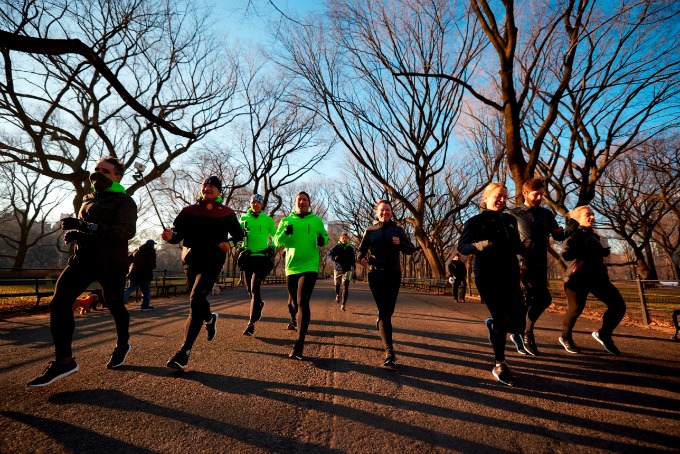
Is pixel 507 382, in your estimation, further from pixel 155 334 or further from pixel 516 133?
pixel 516 133

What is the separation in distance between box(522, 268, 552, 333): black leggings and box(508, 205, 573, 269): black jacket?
0.10m

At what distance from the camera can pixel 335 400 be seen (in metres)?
2.38

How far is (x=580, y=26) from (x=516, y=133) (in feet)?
13.4

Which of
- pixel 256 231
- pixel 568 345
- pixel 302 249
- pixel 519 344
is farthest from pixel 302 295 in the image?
pixel 568 345

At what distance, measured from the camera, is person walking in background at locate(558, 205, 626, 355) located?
403 centimetres

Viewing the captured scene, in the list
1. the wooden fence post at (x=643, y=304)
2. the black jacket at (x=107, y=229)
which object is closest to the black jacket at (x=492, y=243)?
the black jacket at (x=107, y=229)

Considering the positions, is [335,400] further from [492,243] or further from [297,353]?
[492,243]

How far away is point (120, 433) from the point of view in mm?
1832

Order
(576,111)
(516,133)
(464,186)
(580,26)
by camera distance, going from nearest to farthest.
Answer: (516,133), (580,26), (576,111), (464,186)

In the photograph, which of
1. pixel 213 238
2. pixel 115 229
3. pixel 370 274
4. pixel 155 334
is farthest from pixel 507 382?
pixel 155 334

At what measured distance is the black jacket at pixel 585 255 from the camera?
160 inches

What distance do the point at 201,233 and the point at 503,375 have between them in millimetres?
3365

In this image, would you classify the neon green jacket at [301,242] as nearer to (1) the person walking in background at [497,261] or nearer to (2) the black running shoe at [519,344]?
(1) the person walking in background at [497,261]

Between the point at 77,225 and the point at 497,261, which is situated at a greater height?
the point at 77,225
